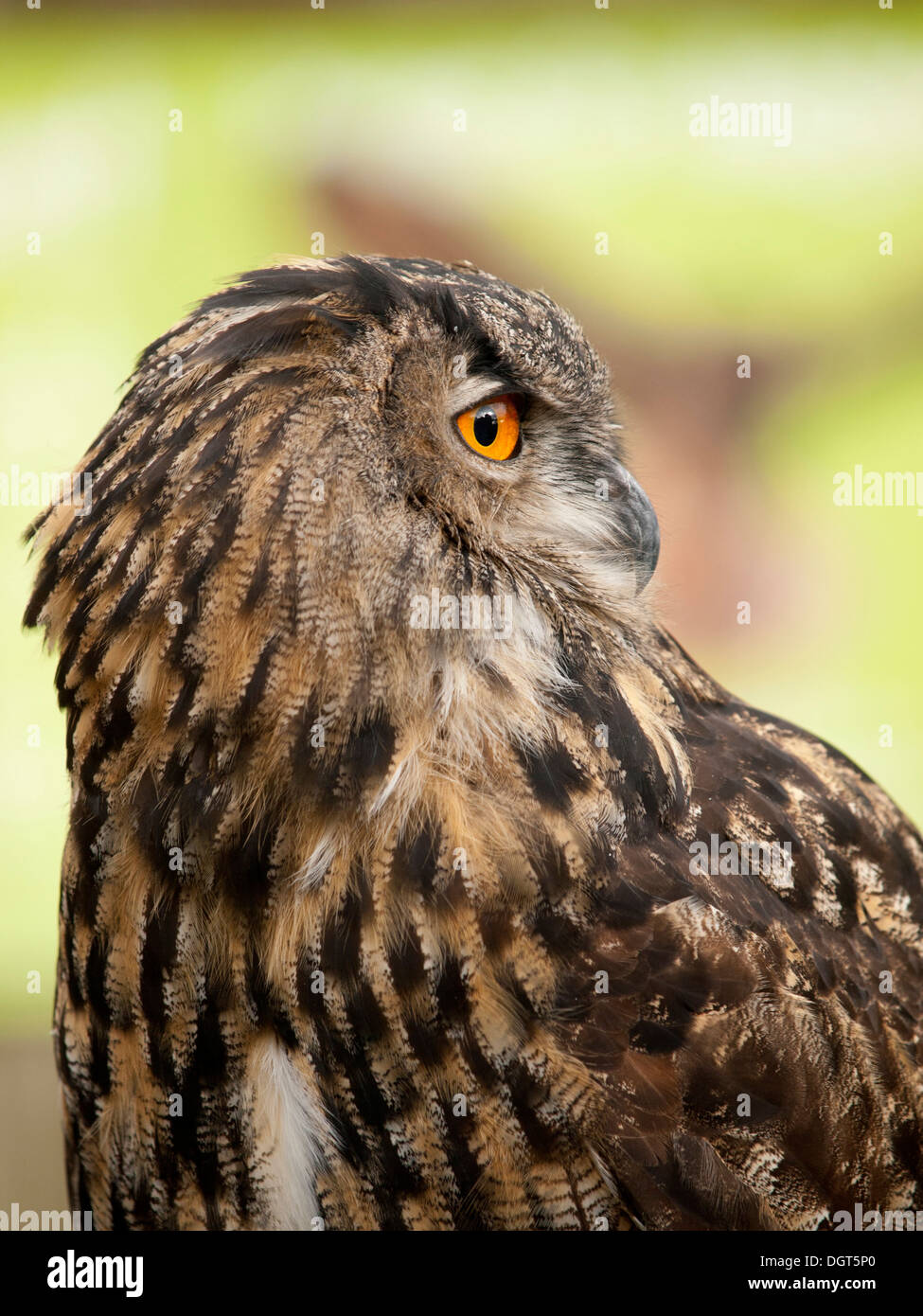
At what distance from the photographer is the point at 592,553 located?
4.17ft

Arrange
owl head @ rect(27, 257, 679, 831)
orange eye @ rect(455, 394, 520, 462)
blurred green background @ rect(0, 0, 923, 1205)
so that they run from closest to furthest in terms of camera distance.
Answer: owl head @ rect(27, 257, 679, 831), orange eye @ rect(455, 394, 520, 462), blurred green background @ rect(0, 0, 923, 1205)

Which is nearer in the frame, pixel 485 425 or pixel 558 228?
pixel 485 425

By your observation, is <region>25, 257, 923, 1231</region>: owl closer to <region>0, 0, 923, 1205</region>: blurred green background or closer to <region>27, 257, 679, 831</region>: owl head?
<region>27, 257, 679, 831</region>: owl head

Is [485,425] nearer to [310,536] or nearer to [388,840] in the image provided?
[310,536]

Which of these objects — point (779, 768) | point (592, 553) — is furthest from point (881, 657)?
point (592, 553)

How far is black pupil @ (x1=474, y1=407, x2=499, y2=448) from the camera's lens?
1.14 metres

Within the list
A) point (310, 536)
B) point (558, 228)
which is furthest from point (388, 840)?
point (558, 228)

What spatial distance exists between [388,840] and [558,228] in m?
2.70

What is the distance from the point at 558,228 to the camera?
3.26m

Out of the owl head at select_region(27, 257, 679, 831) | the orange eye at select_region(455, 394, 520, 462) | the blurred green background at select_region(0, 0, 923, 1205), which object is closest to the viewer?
the owl head at select_region(27, 257, 679, 831)

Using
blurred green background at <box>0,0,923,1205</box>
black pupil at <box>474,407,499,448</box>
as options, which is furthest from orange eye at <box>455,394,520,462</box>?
blurred green background at <box>0,0,923,1205</box>

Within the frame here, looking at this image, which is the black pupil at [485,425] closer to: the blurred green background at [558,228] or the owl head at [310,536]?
the owl head at [310,536]

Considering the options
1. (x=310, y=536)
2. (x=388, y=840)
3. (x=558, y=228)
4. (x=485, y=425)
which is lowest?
(x=388, y=840)
